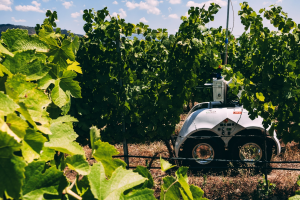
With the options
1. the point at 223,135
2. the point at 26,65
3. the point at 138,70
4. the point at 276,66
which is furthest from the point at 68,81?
the point at 223,135

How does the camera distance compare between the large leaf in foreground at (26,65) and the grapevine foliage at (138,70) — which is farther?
the grapevine foliage at (138,70)

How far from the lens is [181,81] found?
342 cm

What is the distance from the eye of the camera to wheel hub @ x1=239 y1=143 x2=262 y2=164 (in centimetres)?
443

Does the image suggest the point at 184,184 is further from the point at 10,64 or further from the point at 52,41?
the point at 52,41

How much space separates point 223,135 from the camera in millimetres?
4387

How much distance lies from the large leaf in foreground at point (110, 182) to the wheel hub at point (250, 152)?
14.2 ft

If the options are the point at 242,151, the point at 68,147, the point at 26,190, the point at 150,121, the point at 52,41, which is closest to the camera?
the point at 26,190

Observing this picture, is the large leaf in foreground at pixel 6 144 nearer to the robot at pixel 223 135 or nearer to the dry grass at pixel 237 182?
the dry grass at pixel 237 182

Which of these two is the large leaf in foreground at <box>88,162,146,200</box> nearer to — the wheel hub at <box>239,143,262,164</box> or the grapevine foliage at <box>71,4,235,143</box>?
the grapevine foliage at <box>71,4,235,143</box>

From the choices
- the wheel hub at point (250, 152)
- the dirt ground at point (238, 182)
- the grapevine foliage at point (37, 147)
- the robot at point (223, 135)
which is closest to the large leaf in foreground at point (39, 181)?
the grapevine foliage at point (37, 147)

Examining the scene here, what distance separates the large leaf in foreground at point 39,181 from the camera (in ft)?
1.36

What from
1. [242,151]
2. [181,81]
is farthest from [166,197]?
[242,151]

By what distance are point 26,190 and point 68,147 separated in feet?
0.42

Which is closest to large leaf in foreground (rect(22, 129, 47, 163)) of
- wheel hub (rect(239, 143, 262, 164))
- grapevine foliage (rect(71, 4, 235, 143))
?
grapevine foliage (rect(71, 4, 235, 143))
